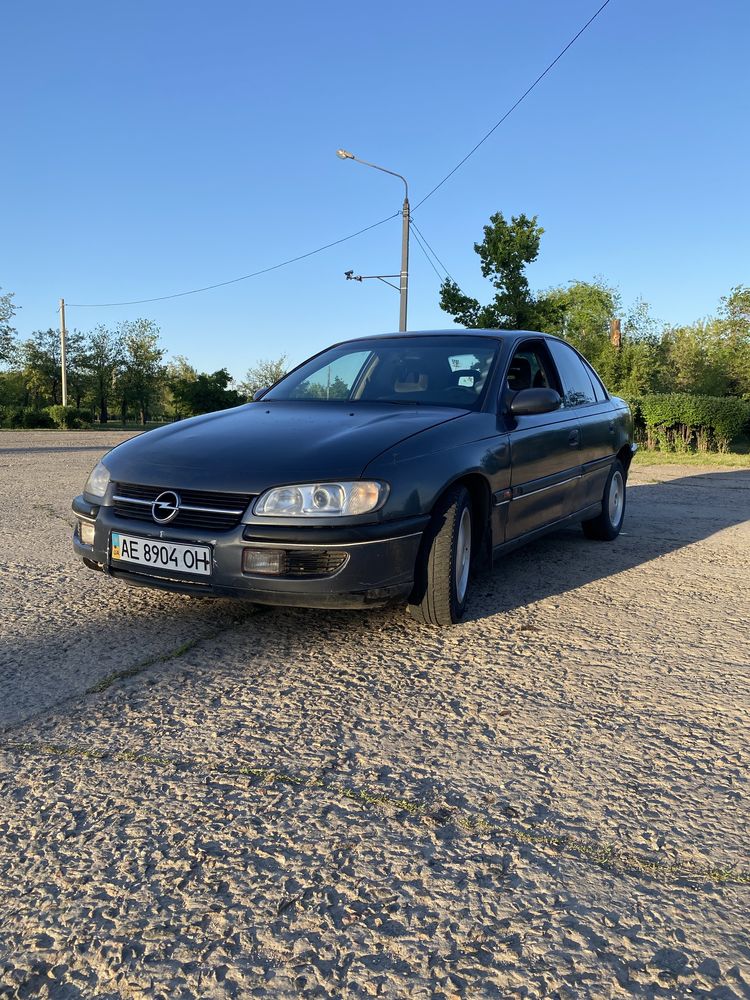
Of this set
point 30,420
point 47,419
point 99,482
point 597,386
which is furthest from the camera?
point 47,419

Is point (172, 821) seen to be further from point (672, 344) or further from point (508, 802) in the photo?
point (672, 344)

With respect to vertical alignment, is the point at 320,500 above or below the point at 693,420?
below

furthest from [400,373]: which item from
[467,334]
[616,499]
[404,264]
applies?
[404,264]

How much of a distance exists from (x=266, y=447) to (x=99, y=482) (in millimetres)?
839

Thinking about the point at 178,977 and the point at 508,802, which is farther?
the point at 508,802

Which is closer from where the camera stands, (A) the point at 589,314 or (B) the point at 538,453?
(B) the point at 538,453

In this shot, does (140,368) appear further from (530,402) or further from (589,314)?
(530,402)

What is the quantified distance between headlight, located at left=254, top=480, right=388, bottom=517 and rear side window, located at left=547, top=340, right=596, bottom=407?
251 centimetres

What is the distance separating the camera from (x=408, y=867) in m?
1.78

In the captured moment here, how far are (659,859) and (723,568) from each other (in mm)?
3566

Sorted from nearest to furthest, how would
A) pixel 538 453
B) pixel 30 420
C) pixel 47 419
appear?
pixel 538 453 → pixel 30 420 → pixel 47 419

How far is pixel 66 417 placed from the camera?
1225 inches

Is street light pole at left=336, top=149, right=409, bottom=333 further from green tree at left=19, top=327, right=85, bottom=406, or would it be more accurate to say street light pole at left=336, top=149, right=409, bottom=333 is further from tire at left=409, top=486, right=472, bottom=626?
green tree at left=19, top=327, right=85, bottom=406

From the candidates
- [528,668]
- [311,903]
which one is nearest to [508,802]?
[311,903]
